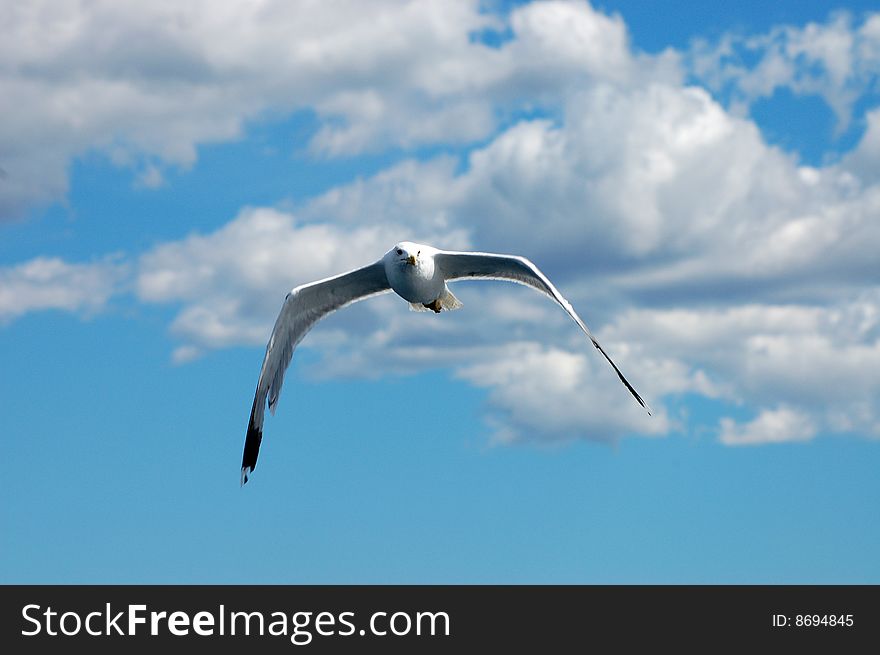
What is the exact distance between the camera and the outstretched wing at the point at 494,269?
38.6 metres

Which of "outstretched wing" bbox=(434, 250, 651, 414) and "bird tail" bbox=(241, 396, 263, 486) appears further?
"bird tail" bbox=(241, 396, 263, 486)

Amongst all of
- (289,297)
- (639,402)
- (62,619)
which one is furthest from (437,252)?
(62,619)

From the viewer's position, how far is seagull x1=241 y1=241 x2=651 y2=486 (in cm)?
3875

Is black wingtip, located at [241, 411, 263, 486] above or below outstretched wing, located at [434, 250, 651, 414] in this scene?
below

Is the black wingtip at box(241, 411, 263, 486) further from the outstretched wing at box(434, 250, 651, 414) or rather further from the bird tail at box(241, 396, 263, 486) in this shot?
the outstretched wing at box(434, 250, 651, 414)

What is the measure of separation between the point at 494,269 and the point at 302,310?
24.6 ft

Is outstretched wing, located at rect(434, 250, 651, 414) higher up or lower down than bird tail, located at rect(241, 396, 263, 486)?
higher up

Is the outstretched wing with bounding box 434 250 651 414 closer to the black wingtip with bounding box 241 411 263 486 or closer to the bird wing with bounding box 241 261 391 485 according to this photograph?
the bird wing with bounding box 241 261 391 485

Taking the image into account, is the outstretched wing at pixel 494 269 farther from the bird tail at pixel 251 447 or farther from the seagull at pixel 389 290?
the bird tail at pixel 251 447

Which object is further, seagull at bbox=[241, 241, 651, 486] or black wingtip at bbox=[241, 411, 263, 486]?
black wingtip at bbox=[241, 411, 263, 486]

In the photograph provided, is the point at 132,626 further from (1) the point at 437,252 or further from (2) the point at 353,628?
(1) the point at 437,252

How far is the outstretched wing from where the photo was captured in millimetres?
38638

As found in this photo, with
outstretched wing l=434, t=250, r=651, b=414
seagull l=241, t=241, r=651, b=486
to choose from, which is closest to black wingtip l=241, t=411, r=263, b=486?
seagull l=241, t=241, r=651, b=486

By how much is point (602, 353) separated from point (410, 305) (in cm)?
760
